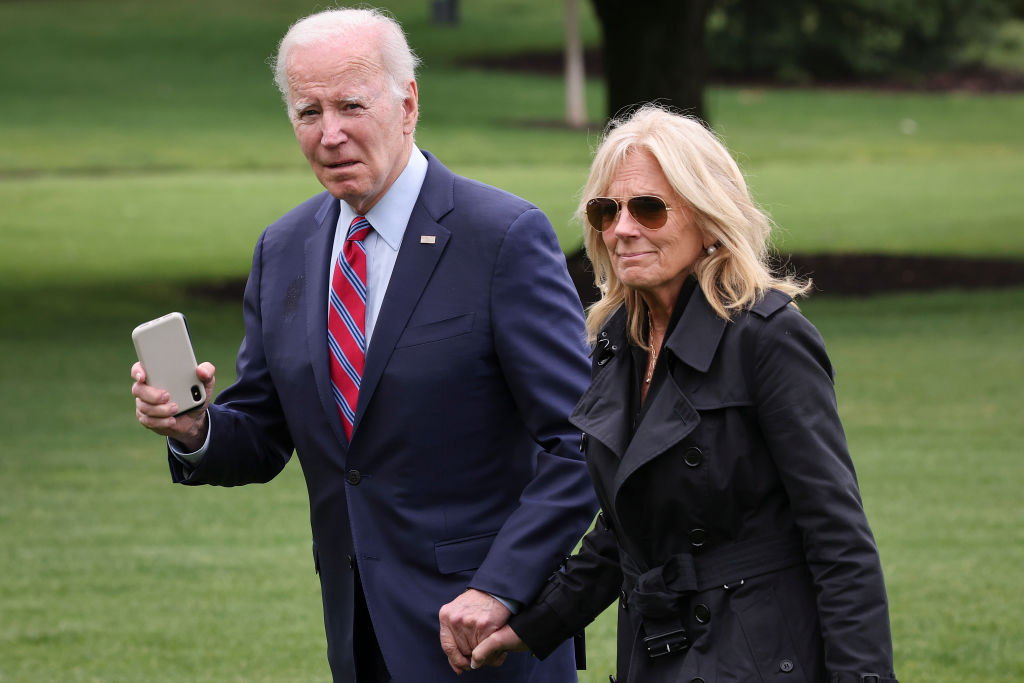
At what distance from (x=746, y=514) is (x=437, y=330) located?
907 mm

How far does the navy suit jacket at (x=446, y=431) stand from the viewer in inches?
144

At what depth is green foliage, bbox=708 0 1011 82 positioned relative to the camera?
5150 centimetres

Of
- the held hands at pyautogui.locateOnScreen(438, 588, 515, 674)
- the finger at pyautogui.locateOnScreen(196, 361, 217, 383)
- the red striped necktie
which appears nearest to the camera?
the held hands at pyautogui.locateOnScreen(438, 588, 515, 674)

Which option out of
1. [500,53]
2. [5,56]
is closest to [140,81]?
[5,56]

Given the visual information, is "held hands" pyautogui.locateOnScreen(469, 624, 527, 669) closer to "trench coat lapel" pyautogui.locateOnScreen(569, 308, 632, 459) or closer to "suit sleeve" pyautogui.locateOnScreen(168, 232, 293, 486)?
"trench coat lapel" pyautogui.locateOnScreen(569, 308, 632, 459)

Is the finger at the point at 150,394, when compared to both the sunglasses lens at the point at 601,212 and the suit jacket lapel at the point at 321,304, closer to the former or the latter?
the suit jacket lapel at the point at 321,304

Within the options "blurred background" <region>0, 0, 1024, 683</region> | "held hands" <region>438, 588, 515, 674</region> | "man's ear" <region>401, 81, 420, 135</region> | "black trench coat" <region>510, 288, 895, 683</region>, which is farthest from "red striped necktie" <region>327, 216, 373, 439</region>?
"blurred background" <region>0, 0, 1024, 683</region>

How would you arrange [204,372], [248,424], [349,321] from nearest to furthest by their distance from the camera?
[204,372] < [349,321] < [248,424]

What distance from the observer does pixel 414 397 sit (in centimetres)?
366

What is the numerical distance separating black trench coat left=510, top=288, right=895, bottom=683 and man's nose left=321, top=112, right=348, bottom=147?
934 mm

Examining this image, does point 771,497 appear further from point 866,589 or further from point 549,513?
point 549,513

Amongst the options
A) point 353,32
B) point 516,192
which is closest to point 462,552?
point 353,32

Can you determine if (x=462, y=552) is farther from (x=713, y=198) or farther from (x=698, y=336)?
(x=713, y=198)

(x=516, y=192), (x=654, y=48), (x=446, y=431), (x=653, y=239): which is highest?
(x=653, y=239)
